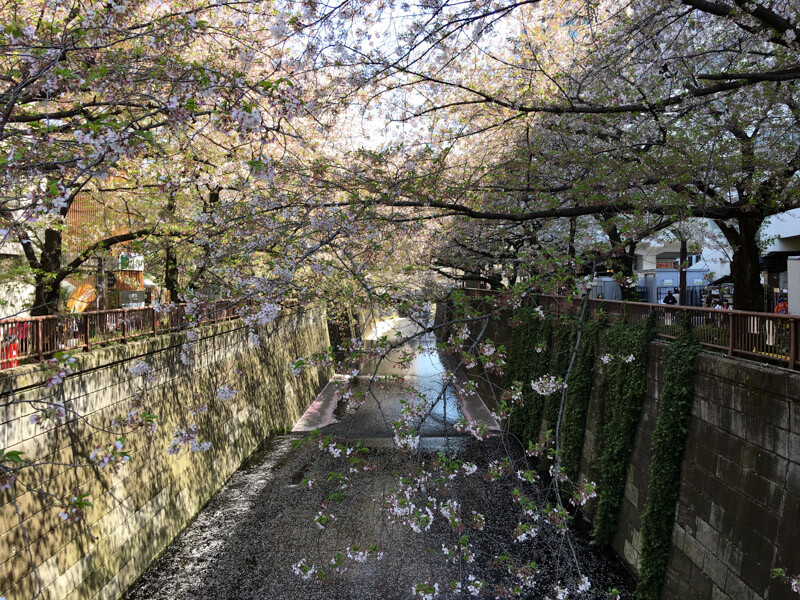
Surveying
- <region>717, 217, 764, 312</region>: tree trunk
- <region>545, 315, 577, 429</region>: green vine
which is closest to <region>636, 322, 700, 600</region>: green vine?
<region>717, 217, 764, 312</region>: tree trunk

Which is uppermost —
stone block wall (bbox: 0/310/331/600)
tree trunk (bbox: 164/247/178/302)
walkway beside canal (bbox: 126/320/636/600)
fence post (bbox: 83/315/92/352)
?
tree trunk (bbox: 164/247/178/302)

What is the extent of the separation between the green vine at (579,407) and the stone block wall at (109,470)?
8.09 m

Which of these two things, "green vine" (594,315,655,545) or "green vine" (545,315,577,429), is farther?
"green vine" (545,315,577,429)

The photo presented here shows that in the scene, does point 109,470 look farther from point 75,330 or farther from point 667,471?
point 667,471

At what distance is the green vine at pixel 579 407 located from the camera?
43.4ft

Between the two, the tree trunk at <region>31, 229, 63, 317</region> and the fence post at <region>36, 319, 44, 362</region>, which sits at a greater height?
the tree trunk at <region>31, 229, 63, 317</region>

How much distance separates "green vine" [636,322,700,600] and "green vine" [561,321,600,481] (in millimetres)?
4048

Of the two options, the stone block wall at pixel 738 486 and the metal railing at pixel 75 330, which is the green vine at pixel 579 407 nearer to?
the stone block wall at pixel 738 486

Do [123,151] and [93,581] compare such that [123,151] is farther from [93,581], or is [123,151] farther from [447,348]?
[93,581]

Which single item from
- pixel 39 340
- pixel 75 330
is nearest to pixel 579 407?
pixel 75 330

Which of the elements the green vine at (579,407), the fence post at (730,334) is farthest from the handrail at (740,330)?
the green vine at (579,407)

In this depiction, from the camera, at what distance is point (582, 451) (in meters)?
13.3

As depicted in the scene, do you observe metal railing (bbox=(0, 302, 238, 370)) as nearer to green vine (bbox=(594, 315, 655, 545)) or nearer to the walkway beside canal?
the walkway beside canal

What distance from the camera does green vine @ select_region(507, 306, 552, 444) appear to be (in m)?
16.9
